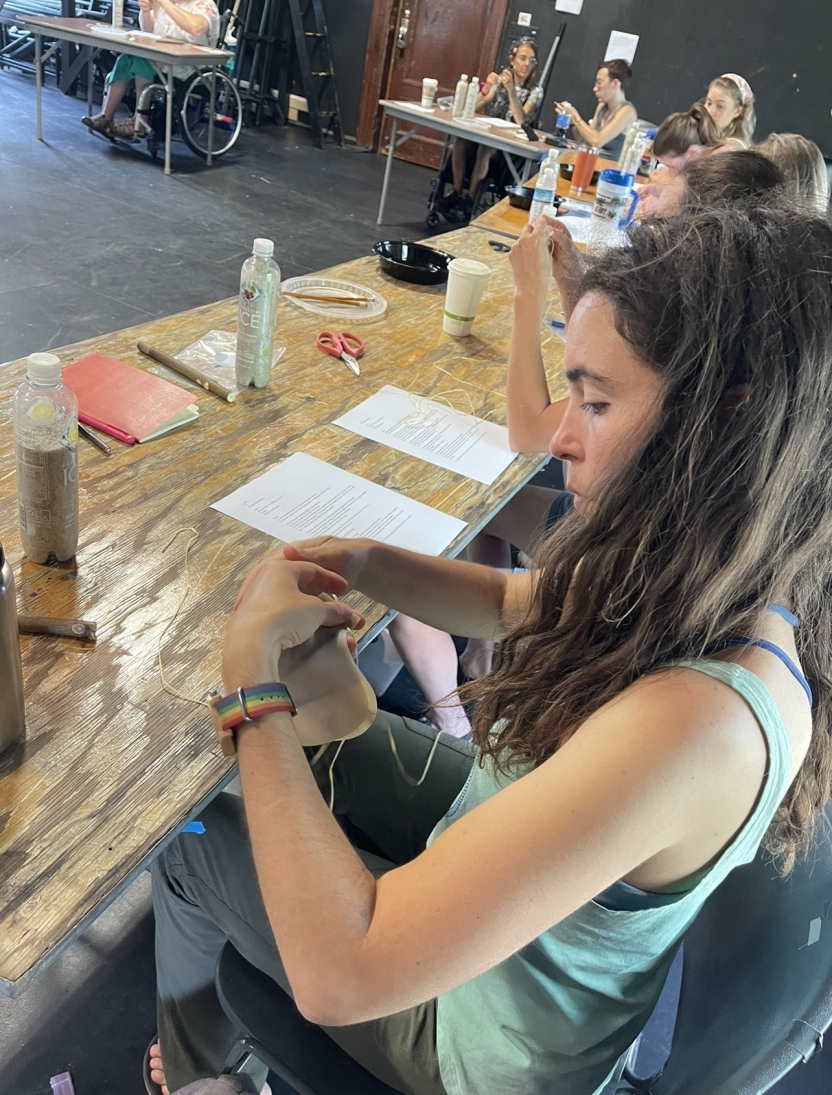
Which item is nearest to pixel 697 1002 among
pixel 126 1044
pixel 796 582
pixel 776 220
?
pixel 796 582

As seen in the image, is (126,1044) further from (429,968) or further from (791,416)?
(791,416)

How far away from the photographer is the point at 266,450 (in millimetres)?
1258

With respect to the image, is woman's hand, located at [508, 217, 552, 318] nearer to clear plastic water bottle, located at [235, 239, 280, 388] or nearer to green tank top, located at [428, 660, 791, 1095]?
clear plastic water bottle, located at [235, 239, 280, 388]

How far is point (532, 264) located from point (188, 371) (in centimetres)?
73

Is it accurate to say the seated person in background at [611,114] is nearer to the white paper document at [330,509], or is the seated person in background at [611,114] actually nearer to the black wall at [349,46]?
the black wall at [349,46]

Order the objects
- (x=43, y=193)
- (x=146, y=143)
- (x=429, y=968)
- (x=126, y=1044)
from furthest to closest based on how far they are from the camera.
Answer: (x=146, y=143) < (x=43, y=193) < (x=126, y=1044) < (x=429, y=968)

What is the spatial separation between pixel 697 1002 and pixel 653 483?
1.71ft

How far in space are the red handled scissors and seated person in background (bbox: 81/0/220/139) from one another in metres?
4.61

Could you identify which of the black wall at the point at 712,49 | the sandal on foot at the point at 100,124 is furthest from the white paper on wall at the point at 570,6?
the sandal on foot at the point at 100,124

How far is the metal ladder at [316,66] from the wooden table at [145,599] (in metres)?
6.58

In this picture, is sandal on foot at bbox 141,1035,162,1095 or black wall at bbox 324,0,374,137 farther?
black wall at bbox 324,0,374,137

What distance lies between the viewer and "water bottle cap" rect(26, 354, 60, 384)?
2.74 ft

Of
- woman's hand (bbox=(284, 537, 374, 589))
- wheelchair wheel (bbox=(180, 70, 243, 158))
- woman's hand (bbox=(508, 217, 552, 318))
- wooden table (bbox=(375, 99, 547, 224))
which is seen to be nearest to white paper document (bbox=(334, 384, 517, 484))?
woman's hand (bbox=(508, 217, 552, 318))

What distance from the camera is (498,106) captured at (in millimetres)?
5527
